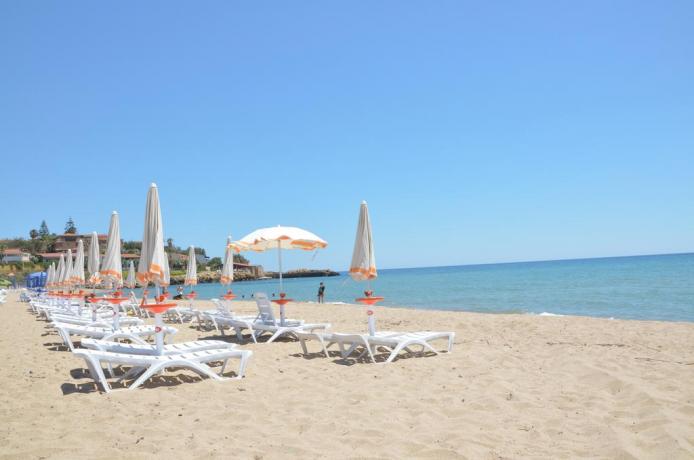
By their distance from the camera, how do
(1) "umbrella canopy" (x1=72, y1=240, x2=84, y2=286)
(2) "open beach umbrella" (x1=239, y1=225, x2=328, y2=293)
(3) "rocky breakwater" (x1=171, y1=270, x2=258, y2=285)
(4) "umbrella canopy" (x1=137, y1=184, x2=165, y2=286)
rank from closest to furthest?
(4) "umbrella canopy" (x1=137, y1=184, x2=165, y2=286) → (2) "open beach umbrella" (x1=239, y1=225, x2=328, y2=293) → (1) "umbrella canopy" (x1=72, y1=240, x2=84, y2=286) → (3) "rocky breakwater" (x1=171, y1=270, x2=258, y2=285)

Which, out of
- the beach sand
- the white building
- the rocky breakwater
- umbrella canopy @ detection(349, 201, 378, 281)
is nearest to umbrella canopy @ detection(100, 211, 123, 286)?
the beach sand

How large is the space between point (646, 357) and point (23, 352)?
32.2ft

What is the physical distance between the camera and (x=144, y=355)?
19.6 feet

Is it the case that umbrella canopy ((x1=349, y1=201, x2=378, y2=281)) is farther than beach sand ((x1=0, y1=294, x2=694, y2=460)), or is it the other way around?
umbrella canopy ((x1=349, y1=201, x2=378, y2=281))

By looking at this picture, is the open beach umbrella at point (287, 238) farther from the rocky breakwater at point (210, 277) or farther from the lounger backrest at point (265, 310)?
the rocky breakwater at point (210, 277)

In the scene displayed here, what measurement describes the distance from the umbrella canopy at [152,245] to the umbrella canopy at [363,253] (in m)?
2.87

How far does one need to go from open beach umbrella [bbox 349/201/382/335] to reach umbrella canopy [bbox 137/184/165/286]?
2.83 m

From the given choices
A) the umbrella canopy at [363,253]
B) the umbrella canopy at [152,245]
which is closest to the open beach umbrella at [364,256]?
the umbrella canopy at [363,253]

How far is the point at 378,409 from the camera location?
4504 millimetres

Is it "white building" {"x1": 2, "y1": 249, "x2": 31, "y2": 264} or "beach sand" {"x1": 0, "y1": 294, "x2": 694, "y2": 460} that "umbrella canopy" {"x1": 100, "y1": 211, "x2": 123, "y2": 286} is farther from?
"white building" {"x1": 2, "y1": 249, "x2": 31, "y2": 264}

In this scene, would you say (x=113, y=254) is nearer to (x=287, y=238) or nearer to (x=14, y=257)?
(x=287, y=238)

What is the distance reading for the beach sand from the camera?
3.48 meters

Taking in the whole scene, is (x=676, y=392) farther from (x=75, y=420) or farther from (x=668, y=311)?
(x=668, y=311)

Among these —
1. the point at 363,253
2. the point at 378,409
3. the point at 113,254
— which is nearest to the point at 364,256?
the point at 363,253
